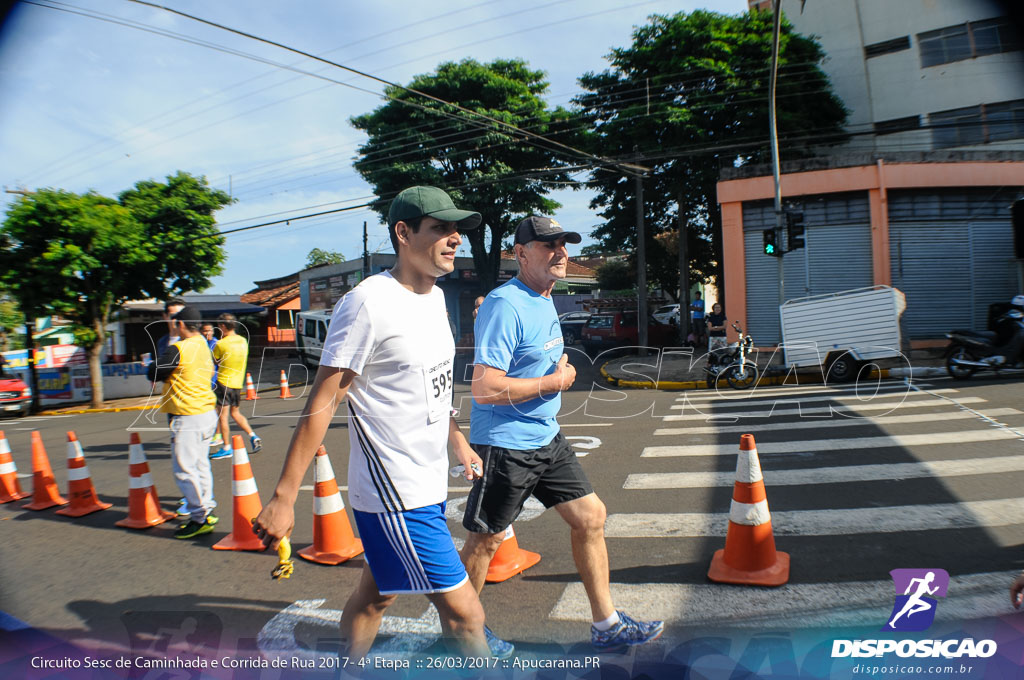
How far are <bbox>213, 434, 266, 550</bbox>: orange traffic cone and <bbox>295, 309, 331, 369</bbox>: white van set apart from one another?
1799 cm

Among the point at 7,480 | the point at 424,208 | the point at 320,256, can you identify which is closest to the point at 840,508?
the point at 424,208

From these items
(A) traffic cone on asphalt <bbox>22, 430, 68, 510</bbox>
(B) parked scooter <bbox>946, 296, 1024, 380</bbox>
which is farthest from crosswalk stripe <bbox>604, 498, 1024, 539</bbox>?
(B) parked scooter <bbox>946, 296, 1024, 380</bbox>

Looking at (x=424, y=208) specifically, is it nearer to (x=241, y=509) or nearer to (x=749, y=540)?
(x=749, y=540)

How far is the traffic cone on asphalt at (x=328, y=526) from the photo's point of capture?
4219 mm

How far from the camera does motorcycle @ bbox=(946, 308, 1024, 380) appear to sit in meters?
10.8

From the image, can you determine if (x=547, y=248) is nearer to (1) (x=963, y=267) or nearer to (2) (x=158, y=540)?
(2) (x=158, y=540)

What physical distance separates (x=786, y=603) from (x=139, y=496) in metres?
5.14

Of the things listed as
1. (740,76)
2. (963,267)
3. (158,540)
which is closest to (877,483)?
(158,540)

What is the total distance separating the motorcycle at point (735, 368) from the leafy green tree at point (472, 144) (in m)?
11.3

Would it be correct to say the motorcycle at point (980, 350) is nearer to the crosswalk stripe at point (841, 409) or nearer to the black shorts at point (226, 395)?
the crosswalk stripe at point (841, 409)

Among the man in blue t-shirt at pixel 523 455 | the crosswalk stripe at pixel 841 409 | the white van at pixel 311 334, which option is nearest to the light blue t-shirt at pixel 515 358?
the man in blue t-shirt at pixel 523 455

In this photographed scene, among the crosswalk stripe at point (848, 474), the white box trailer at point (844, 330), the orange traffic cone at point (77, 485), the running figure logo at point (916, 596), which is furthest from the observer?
the white box trailer at point (844, 330)

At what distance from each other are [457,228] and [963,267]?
20.0m

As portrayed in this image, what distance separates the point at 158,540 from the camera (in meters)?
4.90
